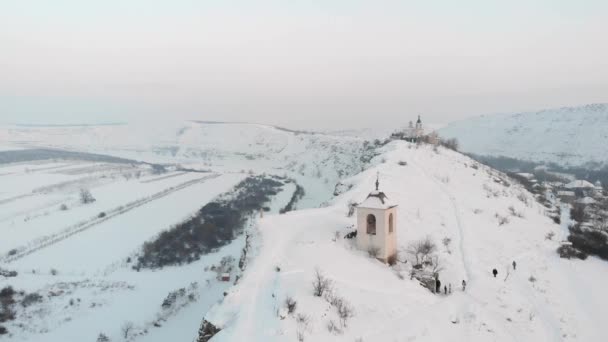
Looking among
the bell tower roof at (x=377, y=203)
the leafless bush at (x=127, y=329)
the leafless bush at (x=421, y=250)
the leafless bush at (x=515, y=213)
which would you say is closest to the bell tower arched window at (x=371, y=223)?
the bell tower roof at (x=377, y=203)

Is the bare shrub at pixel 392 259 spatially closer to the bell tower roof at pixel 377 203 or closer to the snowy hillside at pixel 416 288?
the snowy hillside at pixel 416 288

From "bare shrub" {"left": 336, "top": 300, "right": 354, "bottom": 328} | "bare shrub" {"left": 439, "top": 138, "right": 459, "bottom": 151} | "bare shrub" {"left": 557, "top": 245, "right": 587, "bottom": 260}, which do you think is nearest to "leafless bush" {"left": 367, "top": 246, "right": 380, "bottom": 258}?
"bare shrub" {"left": 336, "top": 300, "right": 354, "bottom": 328}

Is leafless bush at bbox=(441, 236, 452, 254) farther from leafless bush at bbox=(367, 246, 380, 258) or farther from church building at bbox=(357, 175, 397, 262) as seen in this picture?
leafless bush at bbox=(367, 246, 380, 258)

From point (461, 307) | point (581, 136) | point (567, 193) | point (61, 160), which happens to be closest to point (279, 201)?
point (567, 193)

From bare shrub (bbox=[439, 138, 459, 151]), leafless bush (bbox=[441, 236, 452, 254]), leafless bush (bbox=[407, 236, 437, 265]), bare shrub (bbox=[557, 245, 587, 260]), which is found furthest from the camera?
bare shrub (bbox=[439, 138, 459, 151])

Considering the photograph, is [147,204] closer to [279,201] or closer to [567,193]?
[279,201]

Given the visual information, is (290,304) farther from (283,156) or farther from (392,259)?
(283,156)

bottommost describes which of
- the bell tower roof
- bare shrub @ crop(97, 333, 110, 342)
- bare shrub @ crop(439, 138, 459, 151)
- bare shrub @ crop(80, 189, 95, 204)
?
bare shrub @ crop(97, 333, 110, 342)
